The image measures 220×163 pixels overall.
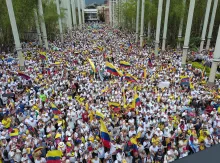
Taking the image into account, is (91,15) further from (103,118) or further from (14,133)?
(14,133)

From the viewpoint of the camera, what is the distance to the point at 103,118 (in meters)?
8.41

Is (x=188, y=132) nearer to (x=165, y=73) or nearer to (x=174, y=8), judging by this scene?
(x=165, y=73)

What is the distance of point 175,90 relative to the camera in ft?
37.8

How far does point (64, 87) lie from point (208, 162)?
1063cm

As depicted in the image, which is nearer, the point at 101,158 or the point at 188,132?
the point at 101,158

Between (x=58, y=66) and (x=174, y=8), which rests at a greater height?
(x=174, y=8)

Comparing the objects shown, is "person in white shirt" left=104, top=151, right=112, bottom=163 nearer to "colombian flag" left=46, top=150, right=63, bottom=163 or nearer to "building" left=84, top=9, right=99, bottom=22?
"colombian flag" left=46, top=150, right=63, bottom=163

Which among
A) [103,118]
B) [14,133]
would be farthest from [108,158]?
[14,133]

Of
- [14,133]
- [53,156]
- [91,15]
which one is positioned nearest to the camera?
[53,156]

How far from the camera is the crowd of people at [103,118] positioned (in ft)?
22.5

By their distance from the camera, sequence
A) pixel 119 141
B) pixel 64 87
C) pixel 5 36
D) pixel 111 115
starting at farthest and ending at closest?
pixel 5 36 < pixel 64 87 < pixel 111 115 < pixel 119 141

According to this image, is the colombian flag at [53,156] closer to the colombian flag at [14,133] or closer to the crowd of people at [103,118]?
the crowd of people at [103,118]

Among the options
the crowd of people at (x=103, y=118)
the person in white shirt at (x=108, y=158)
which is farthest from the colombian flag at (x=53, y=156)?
the person in white shirt at (x=108, y=158)

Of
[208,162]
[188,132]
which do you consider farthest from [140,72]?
[208,162]
